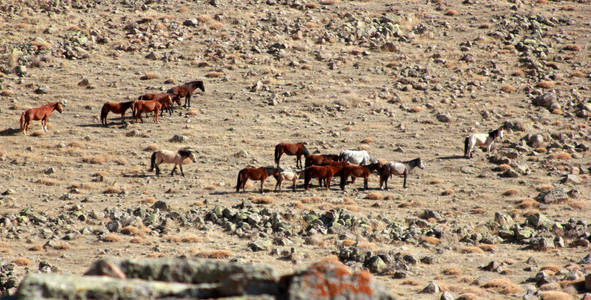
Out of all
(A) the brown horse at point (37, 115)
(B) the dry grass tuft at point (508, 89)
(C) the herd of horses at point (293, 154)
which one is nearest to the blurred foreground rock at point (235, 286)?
(C) the herd of horses at point (293, 154)

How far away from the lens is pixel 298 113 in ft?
123

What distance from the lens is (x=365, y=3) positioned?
5478cm

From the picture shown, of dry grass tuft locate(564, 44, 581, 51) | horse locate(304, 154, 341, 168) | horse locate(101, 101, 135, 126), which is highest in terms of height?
dry grass tuft locate(564, 44, 581, 51)

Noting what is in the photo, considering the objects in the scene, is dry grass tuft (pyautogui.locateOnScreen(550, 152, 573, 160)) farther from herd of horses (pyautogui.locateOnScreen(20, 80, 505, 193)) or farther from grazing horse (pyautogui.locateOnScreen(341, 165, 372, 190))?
grazing horse (pyautogui.locateOnScreen(341, 165, 372, 190))

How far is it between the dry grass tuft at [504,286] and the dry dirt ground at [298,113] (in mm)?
87

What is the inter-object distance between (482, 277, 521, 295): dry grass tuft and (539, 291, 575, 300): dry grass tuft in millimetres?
797

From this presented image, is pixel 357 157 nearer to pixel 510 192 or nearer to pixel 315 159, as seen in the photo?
pixel 315 159

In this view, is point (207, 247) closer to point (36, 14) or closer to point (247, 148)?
point (247, 148)

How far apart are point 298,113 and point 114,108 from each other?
35.4 ft

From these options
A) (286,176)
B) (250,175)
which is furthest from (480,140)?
(250,175)

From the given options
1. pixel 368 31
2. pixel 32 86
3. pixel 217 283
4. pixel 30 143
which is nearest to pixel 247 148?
pixel 30 143

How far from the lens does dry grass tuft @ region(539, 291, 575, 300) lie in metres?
15.8

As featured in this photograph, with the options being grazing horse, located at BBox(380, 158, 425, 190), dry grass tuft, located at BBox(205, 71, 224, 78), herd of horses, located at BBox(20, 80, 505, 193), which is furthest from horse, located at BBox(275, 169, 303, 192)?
dry grass tuft, located at BBox(205, 71, 224, 78)

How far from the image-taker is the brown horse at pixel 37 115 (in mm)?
32500
